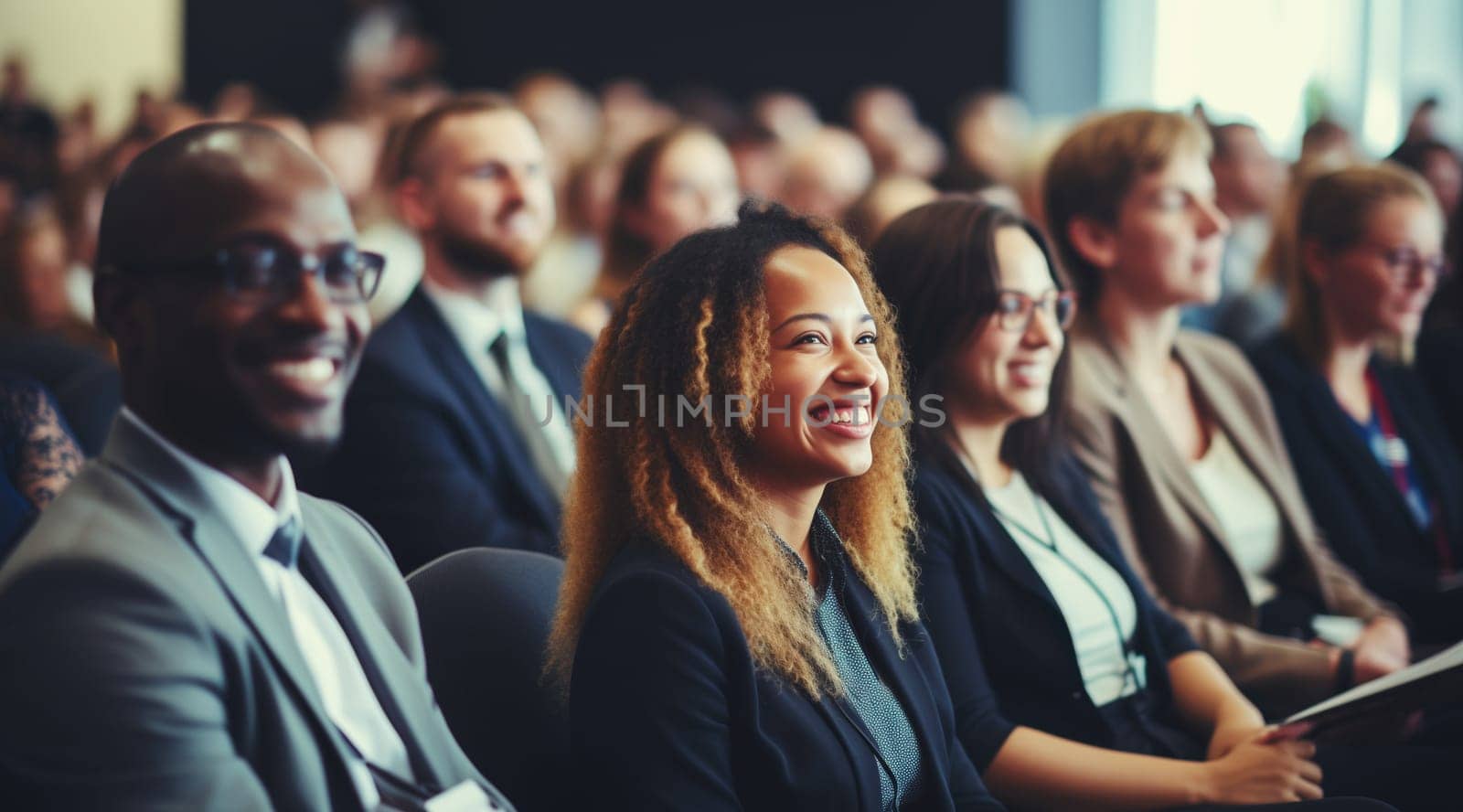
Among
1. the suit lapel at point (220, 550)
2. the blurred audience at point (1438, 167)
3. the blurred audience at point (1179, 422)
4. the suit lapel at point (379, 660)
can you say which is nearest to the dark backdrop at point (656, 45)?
the blurred audience at point (1438, 167)

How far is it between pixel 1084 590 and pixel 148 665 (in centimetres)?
144

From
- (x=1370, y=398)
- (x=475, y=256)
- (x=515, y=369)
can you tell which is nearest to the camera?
(x=515, y=369)

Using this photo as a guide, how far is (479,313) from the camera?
9.46 feet

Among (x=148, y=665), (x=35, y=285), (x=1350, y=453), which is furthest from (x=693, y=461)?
(x=35, y=285)

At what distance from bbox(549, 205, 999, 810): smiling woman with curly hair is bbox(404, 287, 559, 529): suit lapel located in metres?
1.08

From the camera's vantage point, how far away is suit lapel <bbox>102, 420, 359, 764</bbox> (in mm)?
1048

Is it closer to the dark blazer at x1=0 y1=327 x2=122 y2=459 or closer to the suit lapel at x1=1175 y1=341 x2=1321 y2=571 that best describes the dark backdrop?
the suit lapel at x1=1175 y1=341 x2=1321 y2=571

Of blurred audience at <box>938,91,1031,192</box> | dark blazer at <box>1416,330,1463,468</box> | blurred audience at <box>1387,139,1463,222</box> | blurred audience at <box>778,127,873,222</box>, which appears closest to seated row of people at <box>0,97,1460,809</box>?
dark blazer at <box>1416,330,1463,468</box>

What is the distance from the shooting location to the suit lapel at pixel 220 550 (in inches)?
41.3

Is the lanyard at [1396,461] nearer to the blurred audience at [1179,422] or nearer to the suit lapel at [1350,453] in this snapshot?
the suit lapel at [1350,453]

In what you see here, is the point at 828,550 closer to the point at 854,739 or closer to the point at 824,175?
the point at 854,739

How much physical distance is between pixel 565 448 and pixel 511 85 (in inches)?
318

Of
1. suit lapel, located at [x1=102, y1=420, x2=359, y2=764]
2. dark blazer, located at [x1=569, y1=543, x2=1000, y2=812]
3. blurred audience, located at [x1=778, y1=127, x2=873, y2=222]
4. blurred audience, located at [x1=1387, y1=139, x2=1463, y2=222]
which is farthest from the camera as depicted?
blurred audience, located at [x1=778, y1=127, x2=873, y2=222]

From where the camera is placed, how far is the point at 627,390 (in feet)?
Result: 4.92
